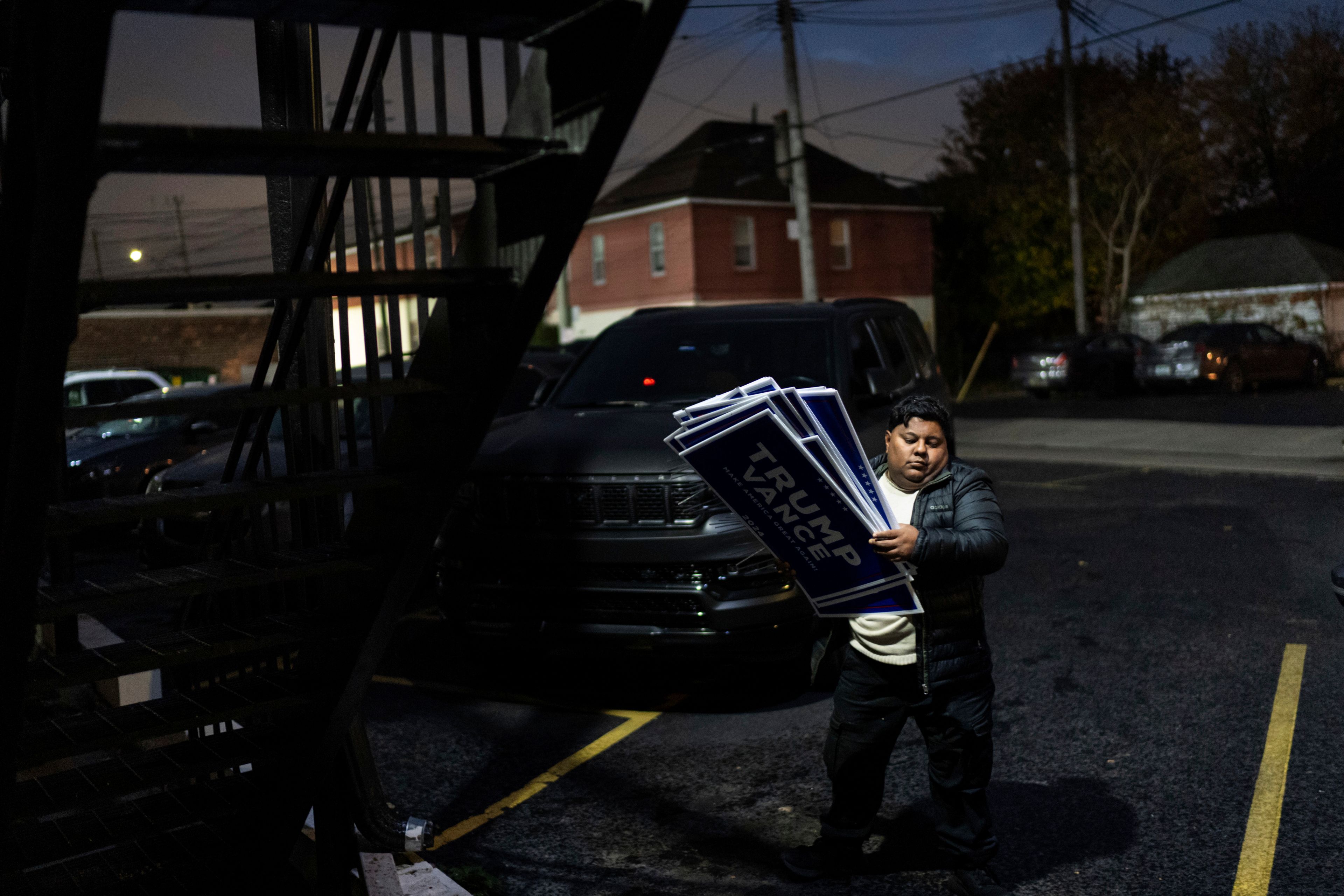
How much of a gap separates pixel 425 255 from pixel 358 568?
704 millimetres

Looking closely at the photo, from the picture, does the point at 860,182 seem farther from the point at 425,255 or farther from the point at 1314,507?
the point at 425,255

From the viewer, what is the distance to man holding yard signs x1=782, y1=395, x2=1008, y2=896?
366 cm

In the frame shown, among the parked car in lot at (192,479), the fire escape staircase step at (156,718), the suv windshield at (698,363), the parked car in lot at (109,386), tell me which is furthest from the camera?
the parked car in lot at (109,386)

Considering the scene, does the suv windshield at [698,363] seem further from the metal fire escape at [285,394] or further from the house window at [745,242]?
the house window at [745,242]

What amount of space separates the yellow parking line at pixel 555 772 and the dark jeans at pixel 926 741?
1.42m

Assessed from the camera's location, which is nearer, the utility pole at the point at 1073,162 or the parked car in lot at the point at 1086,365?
the parked car in lot at the point at 1086,365

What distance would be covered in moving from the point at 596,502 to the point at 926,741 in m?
2.35

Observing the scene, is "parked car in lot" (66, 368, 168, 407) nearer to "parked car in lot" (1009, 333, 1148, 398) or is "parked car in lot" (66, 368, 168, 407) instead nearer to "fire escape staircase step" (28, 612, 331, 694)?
"fire escape staircase step" (28, 612, 331, 694)

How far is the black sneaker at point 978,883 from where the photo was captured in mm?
3771

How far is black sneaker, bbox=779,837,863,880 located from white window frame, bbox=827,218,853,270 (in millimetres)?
36992

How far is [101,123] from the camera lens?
181 cm

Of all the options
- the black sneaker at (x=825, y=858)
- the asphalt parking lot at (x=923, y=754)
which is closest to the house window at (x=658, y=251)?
the asphalt parking lot at (x=923, y=754)

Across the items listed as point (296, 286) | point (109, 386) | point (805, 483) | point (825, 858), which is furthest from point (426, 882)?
point (109, 386)

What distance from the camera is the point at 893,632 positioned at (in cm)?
375
